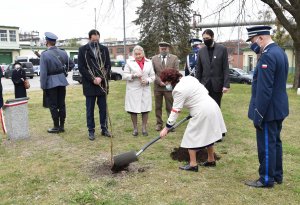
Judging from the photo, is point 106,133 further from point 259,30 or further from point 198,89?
point 259,30

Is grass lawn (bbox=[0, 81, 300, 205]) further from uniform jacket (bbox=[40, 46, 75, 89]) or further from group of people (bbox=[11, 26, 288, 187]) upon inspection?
uniform jacket (bbox=[40, 46, 75, 89])

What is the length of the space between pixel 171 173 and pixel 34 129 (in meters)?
3.98

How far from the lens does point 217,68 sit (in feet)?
19.8

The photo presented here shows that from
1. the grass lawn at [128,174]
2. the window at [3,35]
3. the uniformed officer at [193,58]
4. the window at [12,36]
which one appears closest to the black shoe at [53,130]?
the grass lawn at [128,174]

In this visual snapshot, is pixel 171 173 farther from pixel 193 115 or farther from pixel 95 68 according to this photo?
pixel 95 68

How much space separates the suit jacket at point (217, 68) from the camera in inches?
237

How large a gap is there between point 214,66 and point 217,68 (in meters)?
0.06

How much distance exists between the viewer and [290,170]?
15.7 ft

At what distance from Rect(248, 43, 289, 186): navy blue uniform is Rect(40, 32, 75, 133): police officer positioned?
155 inches

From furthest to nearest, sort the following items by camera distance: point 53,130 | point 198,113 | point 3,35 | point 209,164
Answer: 1. point 3,35
2. point 53,130
3. point 209,164
4. point 198,113

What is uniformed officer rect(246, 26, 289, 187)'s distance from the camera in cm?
375

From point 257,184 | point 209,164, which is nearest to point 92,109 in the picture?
point 209,164

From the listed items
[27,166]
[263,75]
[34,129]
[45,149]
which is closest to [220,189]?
[263,75]

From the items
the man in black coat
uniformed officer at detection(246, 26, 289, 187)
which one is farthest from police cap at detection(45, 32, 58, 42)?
uniformed officer at detection(246, 26, 289, 187)
